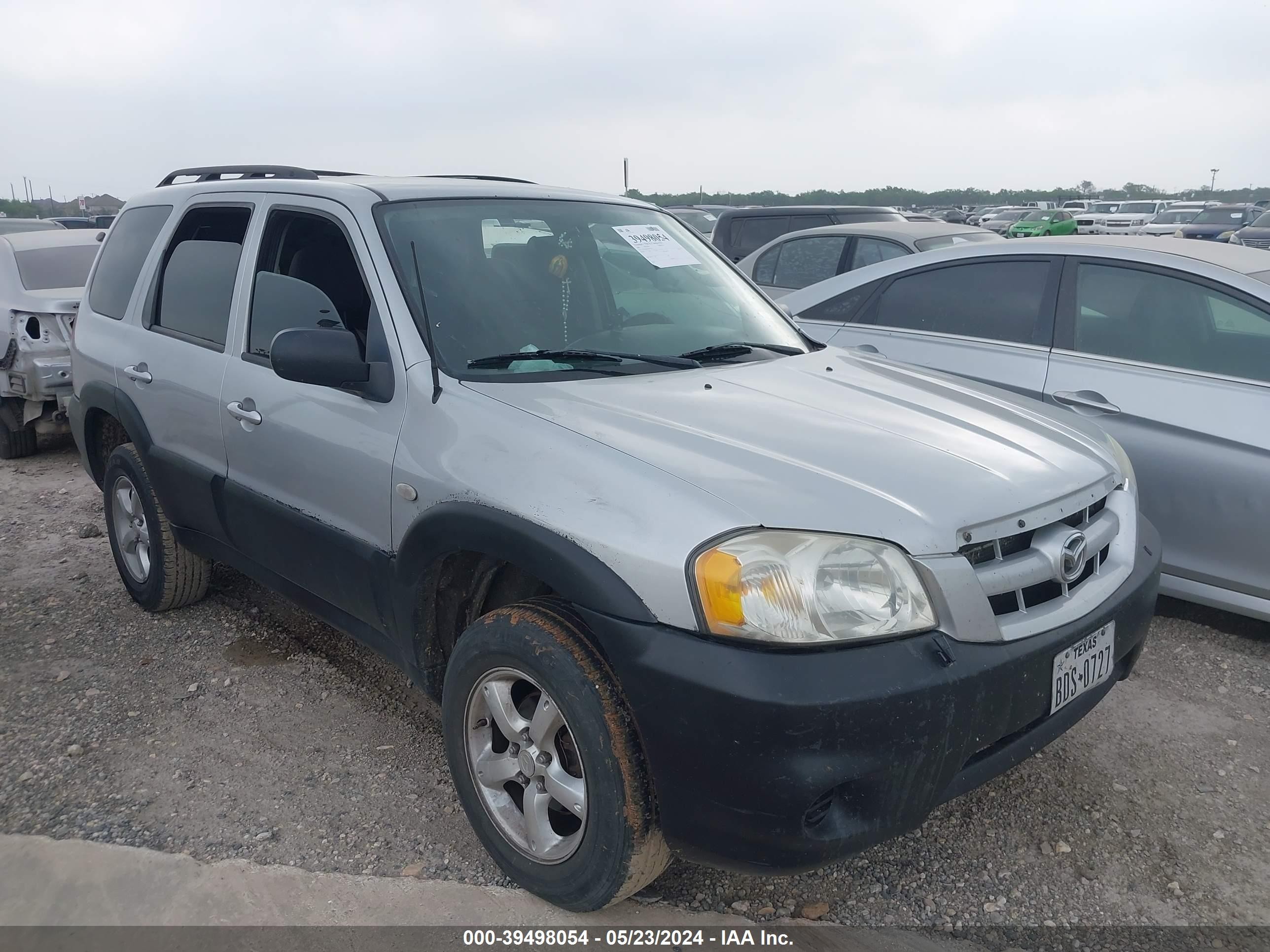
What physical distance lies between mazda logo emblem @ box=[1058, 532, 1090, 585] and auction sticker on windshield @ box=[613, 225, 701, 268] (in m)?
1.67

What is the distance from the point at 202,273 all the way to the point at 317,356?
4.52 ft

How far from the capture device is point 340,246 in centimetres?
312

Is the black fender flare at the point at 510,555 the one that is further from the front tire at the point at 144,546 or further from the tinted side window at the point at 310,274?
the front tire at the point at 144,546

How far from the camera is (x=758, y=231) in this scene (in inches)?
440

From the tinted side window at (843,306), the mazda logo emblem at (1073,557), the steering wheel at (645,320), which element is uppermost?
the steering wheel at (645,320)

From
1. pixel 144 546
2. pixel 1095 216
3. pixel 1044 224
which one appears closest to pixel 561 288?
pixel 144 546

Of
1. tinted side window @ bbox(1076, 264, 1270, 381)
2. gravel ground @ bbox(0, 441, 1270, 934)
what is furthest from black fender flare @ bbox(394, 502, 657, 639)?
tinted side window @ bbox(1076, 264, 1270, 381)

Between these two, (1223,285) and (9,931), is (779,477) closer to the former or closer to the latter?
(9,931)

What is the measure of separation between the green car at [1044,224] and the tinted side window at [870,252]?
645cm

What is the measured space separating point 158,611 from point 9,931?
6.67ft

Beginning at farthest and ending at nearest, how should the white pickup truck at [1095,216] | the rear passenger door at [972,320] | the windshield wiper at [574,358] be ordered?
the white pickup truck at [1095,216] → the rear passenger door at [972,320] → the windshield wiper at [574,358]

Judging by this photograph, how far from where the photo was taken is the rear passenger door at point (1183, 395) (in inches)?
145

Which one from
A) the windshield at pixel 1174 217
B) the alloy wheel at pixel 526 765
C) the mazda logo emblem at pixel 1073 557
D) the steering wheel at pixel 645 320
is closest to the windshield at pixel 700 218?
the windshield at pixel 1174 217

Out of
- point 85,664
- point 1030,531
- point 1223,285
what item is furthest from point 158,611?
point 1223,285
